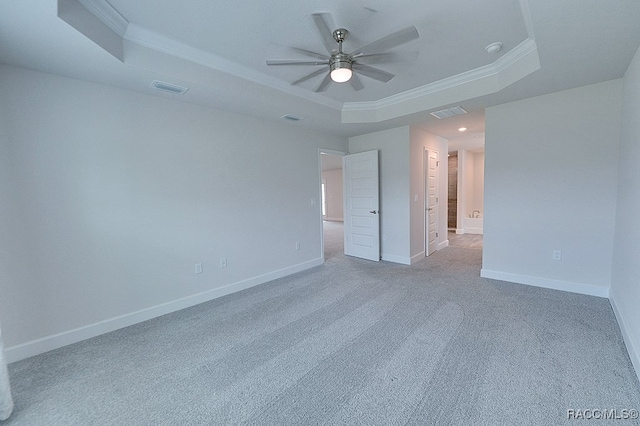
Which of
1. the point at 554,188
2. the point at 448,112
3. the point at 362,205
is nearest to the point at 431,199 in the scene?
the point at 362,205

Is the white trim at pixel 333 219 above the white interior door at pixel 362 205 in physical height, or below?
below

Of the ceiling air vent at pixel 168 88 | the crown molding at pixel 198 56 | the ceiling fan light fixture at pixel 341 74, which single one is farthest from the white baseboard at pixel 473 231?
the ceiling air vent at pixel 168 88

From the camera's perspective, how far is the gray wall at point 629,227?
1.99 m

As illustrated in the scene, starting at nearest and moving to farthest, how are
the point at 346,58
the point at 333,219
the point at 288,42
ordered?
the point at 346,58
the point at 288,42
the point at 333,219

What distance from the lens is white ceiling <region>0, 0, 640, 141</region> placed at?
1.80 meters

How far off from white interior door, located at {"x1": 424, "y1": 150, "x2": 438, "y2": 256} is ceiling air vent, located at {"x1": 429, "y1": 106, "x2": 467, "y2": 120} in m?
1.14

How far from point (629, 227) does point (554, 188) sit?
3.65 ft

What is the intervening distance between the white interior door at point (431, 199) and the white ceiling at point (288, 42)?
6.02ft

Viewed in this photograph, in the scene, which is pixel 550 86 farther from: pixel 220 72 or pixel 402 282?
pixel 220 72

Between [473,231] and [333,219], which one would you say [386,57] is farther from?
[333,219]

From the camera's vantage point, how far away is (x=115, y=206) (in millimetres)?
2646

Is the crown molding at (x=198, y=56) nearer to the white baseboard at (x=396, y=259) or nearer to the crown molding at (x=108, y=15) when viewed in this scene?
the crown molding at (x=108, y=15)

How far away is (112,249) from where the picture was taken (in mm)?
2639

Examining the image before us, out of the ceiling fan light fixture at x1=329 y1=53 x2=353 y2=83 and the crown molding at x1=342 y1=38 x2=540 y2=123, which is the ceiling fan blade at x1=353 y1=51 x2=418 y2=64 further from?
the crown molding at x1=342 y1=38 x2=540 y2=123
